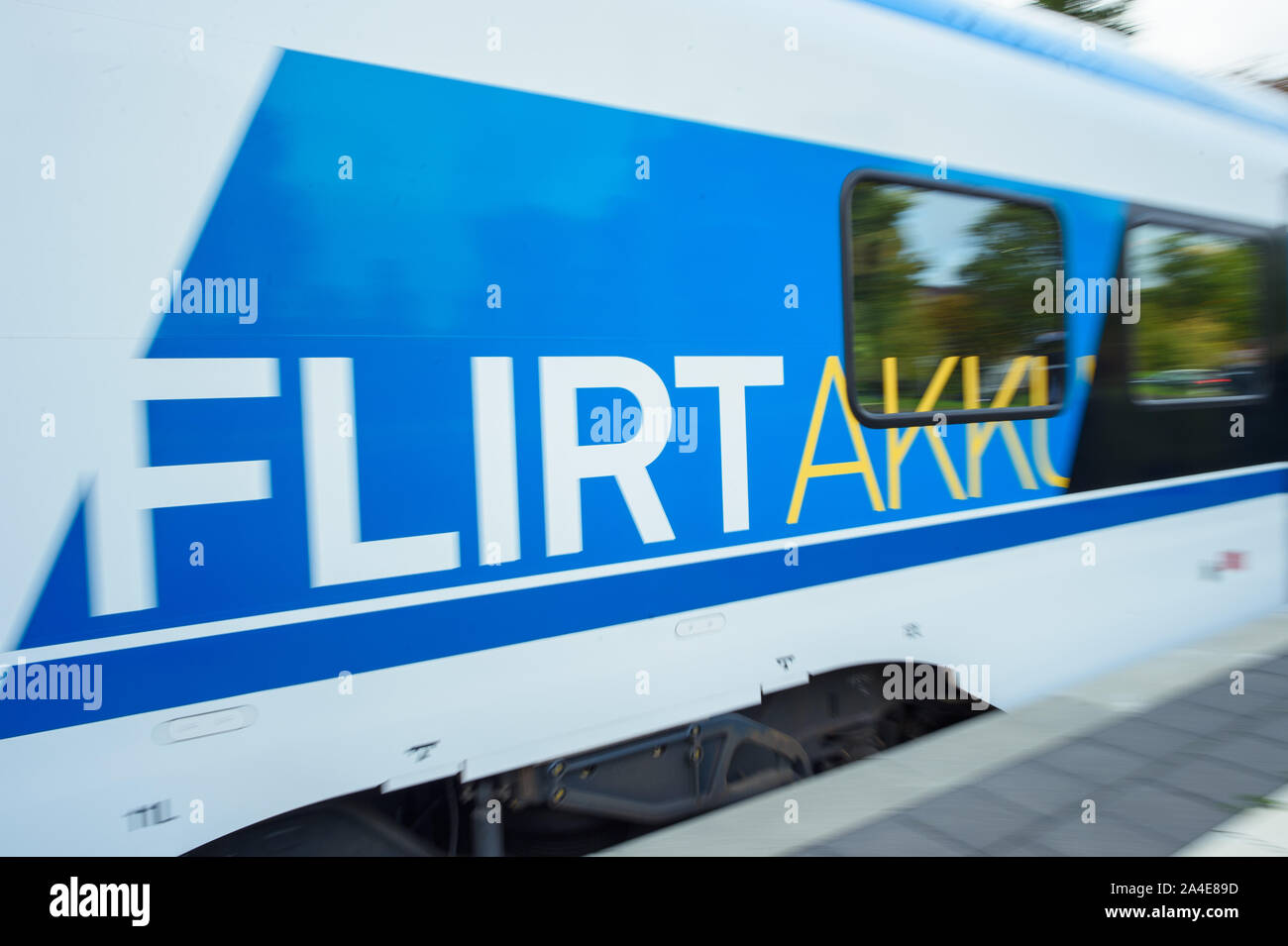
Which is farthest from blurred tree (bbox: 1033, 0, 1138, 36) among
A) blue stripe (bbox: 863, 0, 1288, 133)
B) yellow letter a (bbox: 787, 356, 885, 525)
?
yellow letter a (bbox: 787, 356, 885, 525)

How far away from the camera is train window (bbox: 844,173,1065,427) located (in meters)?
2.90

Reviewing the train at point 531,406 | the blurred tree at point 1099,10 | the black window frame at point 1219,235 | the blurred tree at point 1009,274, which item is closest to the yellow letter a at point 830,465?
the train at point 531,406

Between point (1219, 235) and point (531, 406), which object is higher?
point (1219, 235)

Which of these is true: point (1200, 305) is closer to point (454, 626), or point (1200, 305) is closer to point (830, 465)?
point (830, 465)

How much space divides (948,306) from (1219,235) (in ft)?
6.84

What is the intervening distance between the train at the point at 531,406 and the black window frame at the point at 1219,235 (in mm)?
134

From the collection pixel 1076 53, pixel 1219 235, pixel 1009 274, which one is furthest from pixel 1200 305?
pixel 1009 274

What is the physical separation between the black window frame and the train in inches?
5.3

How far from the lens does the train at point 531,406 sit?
1.78 m

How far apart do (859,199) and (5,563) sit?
95.3 inches

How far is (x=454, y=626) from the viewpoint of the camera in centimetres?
215

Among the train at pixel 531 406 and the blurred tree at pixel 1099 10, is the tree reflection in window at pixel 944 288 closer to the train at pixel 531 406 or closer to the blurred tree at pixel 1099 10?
the train at pixel 531 406

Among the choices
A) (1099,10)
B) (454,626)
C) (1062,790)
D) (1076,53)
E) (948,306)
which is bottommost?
(1062,790)

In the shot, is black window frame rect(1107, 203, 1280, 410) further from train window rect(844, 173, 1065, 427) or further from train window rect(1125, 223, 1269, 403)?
→ train window rect(844, 173, 1065, 427)
